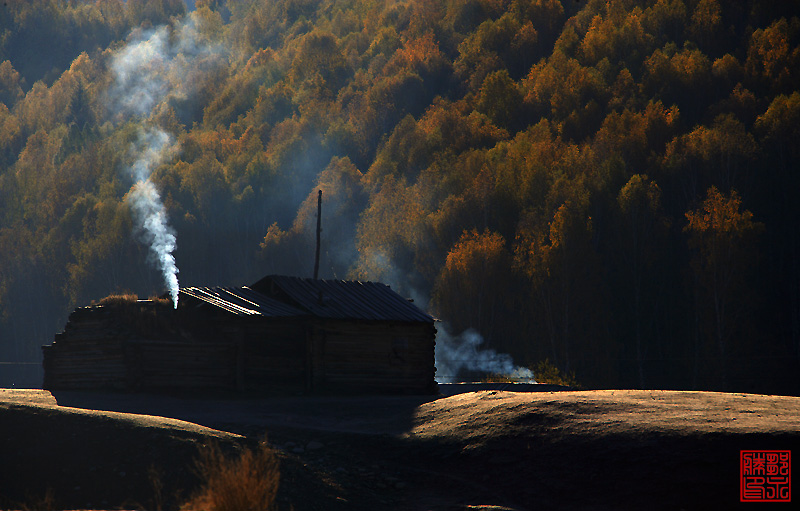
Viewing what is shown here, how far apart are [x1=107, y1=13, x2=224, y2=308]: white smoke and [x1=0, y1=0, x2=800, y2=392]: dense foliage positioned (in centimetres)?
183

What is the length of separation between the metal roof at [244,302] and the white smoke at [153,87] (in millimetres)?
49286

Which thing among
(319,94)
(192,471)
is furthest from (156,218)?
(192,471)

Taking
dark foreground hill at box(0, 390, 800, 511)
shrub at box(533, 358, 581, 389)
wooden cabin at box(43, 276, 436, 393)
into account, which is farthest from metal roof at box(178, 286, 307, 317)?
shrub at box(533, 358, 581, 389)

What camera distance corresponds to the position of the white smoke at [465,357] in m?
47.2

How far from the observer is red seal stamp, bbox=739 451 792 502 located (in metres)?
12.5

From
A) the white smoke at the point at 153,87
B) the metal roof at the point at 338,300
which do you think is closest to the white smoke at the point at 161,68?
the white smoke at the point at 153,87

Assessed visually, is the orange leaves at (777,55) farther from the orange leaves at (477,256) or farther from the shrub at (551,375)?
the shrub at (551,375)

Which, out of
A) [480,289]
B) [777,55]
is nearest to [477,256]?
[480,289]

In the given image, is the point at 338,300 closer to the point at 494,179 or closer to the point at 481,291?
the point at 481,291

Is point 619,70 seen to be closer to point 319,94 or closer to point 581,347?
point 581,347

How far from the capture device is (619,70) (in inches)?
2643

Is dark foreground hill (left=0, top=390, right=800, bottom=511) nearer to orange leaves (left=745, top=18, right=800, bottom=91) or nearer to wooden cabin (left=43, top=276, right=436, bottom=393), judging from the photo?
wooden cabin (left=43, top=276, right=436, bottom=393)

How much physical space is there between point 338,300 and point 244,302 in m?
3.72

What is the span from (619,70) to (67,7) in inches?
5687
